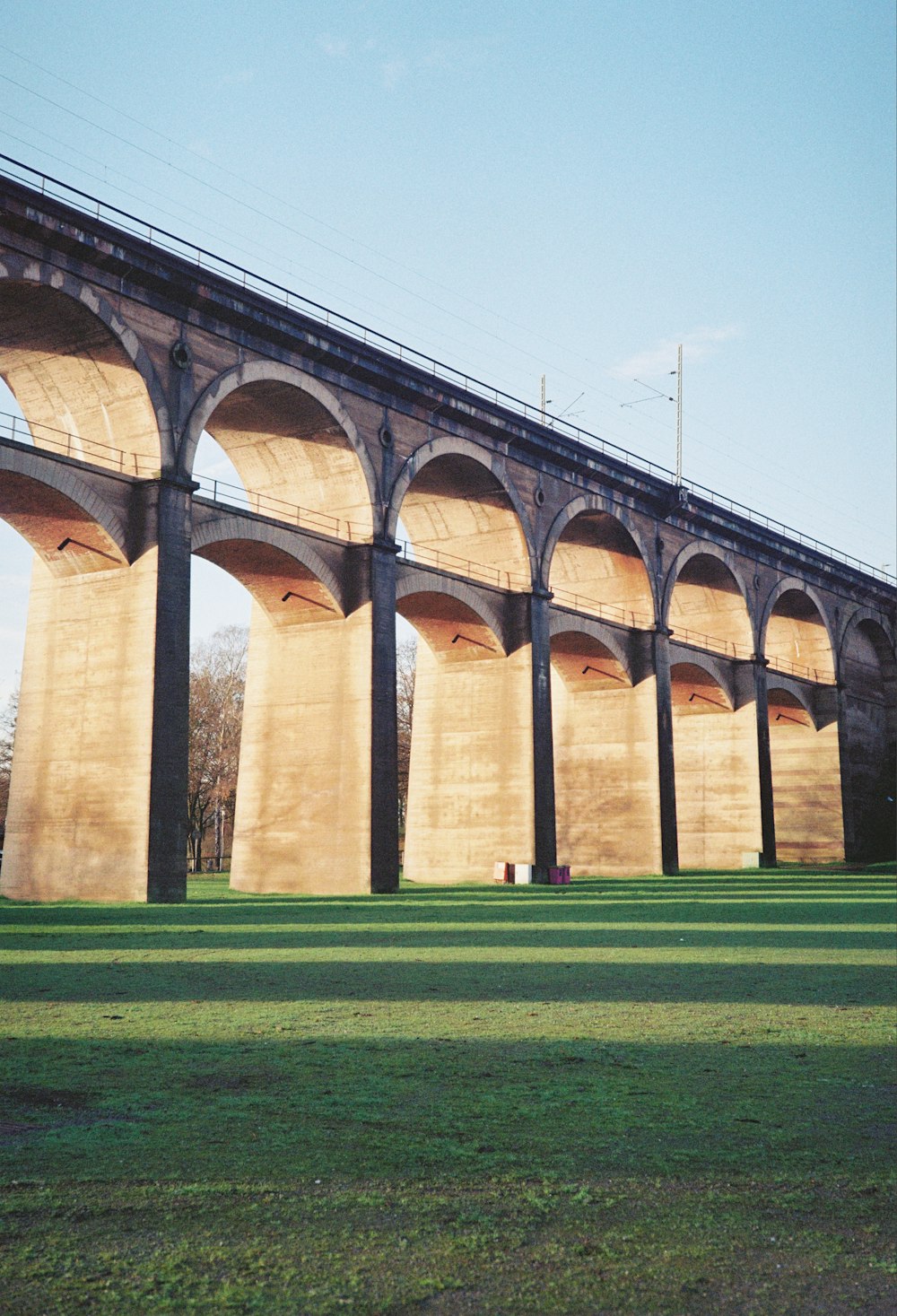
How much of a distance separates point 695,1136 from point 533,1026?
132 inches

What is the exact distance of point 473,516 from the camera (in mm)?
38031

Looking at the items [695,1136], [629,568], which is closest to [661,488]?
[629,568]

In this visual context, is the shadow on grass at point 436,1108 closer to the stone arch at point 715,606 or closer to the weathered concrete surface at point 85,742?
the weathered concrete surface at point 85,742

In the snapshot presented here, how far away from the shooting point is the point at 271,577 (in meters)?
31.1

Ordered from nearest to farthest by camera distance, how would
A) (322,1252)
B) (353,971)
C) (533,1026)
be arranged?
(322,1252)
(533,1026)
(353,971)

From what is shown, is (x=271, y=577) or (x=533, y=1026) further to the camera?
(x=271, y=577)

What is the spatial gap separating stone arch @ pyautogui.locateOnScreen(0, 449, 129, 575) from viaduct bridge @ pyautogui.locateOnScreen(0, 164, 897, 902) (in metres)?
0.07

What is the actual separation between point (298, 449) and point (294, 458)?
13.0 inches

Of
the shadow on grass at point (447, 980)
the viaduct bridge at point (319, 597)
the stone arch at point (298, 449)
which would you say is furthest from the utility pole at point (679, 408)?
the shadow on grass at point (447, 980)

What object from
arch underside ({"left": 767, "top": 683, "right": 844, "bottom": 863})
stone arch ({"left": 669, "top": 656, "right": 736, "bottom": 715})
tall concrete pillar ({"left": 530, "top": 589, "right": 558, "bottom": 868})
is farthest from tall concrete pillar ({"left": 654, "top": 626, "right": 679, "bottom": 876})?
arch underside ({"left": 767, "top": 683, "right": 844, "bottom": 863})

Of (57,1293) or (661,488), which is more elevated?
(661,488)

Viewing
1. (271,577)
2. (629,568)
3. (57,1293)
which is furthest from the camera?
(629,568)

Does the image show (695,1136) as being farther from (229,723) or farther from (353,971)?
(229,723)

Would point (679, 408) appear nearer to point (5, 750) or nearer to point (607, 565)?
point (607, 565)
